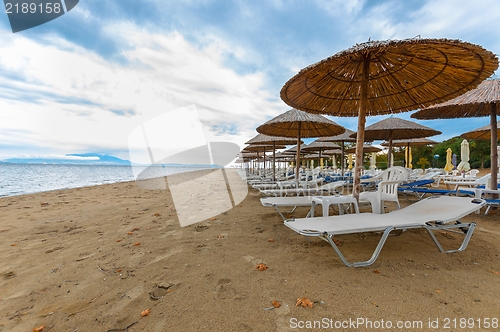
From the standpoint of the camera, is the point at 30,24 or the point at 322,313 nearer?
the point at 322,313

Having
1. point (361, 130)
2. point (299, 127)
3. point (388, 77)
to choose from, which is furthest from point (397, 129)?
point (361, 130)

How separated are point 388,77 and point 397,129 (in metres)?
3.75

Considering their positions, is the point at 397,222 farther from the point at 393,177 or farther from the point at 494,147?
the point at 494,147

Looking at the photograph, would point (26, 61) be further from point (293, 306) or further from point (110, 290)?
point (293, 306)

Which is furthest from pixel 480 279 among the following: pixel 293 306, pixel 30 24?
pixel 30 24

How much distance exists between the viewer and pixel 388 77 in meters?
3.32

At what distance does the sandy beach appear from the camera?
145cm

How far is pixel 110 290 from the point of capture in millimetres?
1916

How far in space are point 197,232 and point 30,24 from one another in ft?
13.7

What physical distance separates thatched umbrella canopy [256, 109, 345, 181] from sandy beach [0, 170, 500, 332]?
9.18ft

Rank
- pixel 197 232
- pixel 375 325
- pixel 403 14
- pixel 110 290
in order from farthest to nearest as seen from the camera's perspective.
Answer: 1. pixel 403 14
2. pixel 197 232
3. pixel 110 290
4. pixel 375 325

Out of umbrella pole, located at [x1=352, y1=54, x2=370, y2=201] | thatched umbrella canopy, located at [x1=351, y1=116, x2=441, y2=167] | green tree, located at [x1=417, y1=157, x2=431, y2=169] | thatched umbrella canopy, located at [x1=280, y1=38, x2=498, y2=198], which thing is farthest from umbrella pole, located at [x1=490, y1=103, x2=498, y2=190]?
green tree, located at [x1=417, y1=157, x2=431, y2=169]

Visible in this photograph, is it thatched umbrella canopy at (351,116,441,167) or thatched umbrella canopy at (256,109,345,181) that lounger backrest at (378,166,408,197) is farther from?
thatched umbrella canopy at (351,116,441,167)

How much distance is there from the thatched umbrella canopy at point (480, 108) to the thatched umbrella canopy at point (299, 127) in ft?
6.27
